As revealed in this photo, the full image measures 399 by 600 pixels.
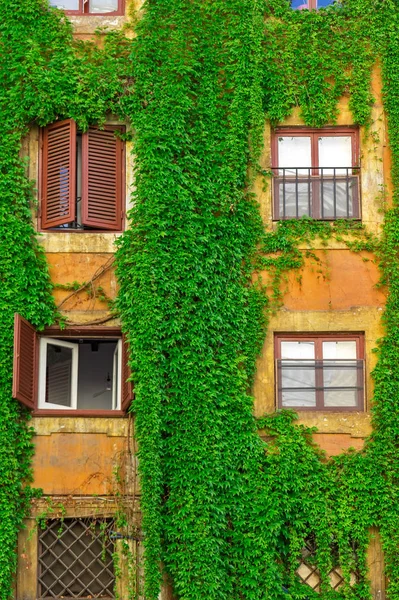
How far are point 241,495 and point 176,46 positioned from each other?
775cm

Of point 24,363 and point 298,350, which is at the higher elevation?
point 298,350

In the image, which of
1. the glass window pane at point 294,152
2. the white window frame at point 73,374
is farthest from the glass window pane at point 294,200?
the white window frame at point 73,374

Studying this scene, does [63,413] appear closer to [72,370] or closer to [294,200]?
[72,370]

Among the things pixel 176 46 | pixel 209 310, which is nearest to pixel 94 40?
pixel 176 46

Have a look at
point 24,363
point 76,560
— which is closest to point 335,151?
point 24,363

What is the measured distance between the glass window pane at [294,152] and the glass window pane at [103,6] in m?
3.76

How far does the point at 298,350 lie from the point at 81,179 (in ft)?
15.5

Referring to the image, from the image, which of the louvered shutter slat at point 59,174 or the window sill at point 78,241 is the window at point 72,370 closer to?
the window sill at point 78,241

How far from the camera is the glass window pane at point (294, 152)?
24469 millimetres

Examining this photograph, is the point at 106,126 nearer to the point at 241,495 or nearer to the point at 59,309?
the point at 59,309

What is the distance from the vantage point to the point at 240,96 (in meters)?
24.0

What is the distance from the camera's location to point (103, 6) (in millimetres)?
24766

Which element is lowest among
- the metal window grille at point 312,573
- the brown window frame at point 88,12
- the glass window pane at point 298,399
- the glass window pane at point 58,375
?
the metal window grille at point 312,573

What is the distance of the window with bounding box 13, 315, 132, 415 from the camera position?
22.7 m
